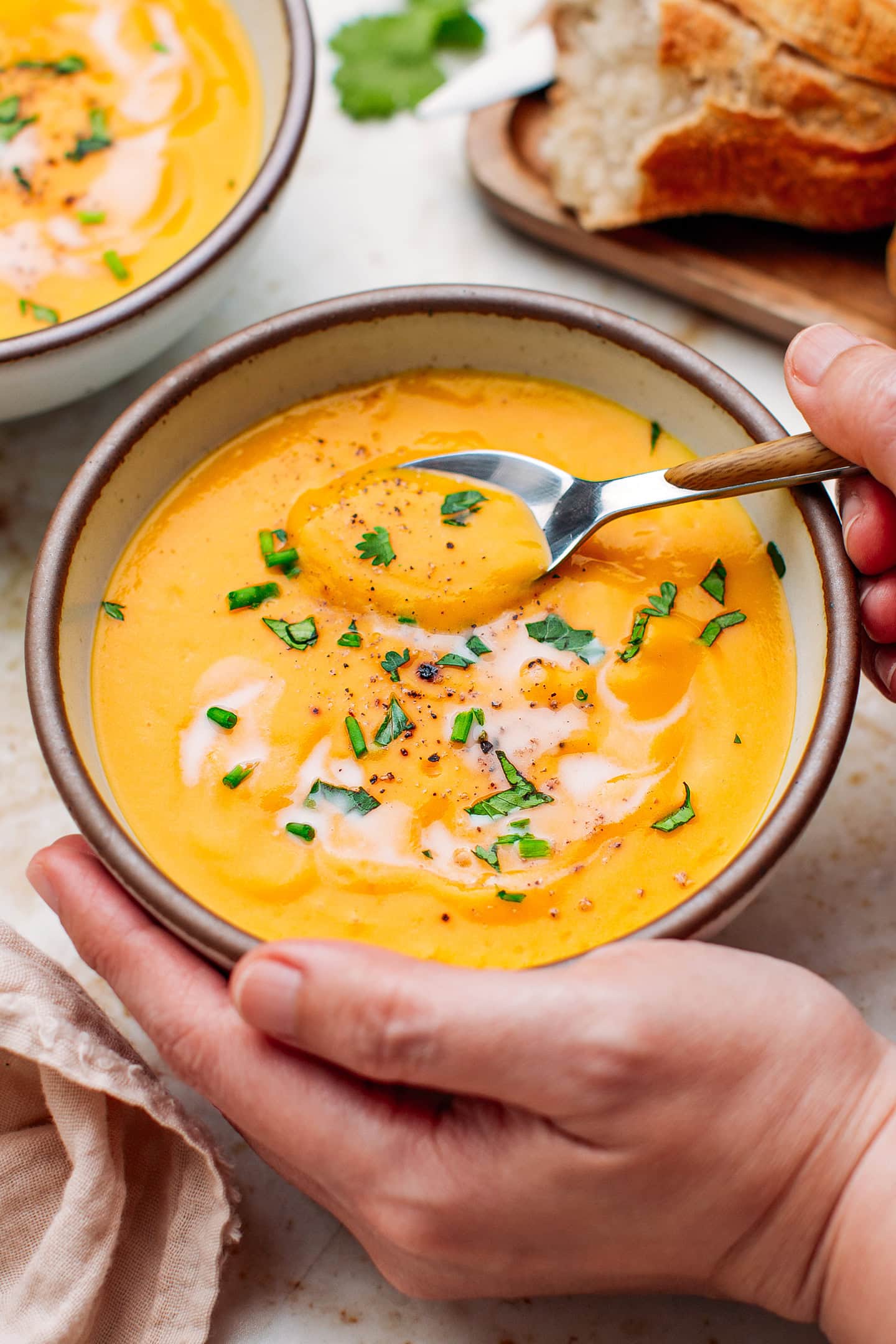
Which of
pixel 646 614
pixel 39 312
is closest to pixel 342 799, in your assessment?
pixel 646 614

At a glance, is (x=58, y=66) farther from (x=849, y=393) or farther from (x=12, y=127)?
(x=849, y=393)

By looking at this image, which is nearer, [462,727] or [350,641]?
[462,727]

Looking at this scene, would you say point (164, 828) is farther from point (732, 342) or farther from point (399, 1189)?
point (732, 342)

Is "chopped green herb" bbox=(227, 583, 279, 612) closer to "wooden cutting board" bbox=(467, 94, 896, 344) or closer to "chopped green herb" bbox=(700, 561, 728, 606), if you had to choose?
"chopped green herb" bbox=(700, 561, 728, 606)

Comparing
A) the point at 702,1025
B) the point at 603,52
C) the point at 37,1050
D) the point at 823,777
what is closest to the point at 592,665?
the point at 823,777

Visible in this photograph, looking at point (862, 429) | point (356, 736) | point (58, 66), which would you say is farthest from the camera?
point (58, 66)
